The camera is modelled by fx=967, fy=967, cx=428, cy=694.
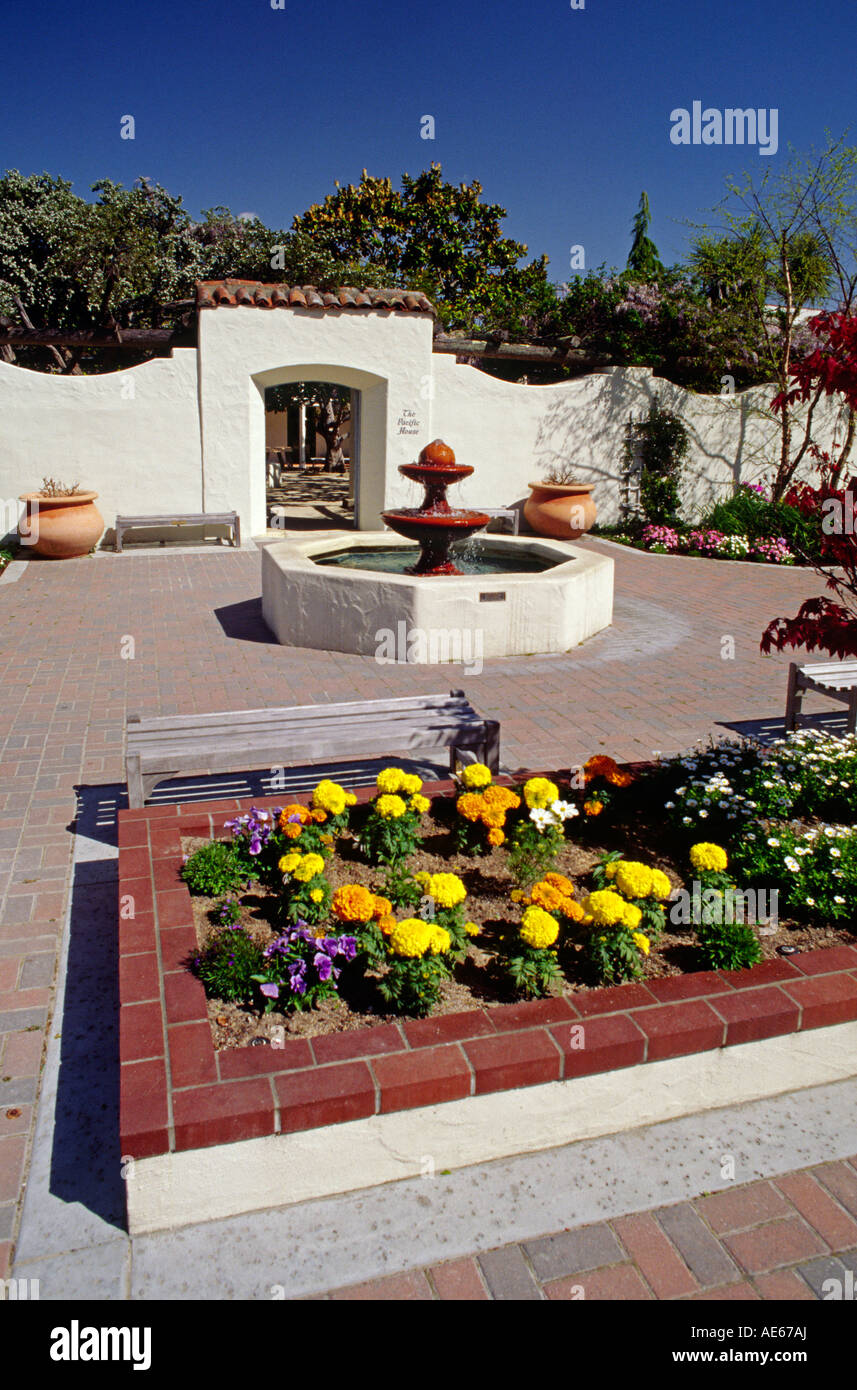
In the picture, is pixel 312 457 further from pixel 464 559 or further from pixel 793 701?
pixel 793 701

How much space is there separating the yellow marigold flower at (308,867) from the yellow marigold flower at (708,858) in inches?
59.3

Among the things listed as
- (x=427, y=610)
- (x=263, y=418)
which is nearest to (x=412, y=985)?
(x=427, y=610)

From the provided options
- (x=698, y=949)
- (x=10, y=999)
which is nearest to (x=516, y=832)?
(x=698, y=949)

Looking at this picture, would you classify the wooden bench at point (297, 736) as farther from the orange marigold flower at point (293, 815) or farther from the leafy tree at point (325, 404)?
the leafy tree at point (325, 404)

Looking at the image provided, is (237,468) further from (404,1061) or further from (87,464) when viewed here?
(404,1061)

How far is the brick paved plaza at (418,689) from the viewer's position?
8.95 ft

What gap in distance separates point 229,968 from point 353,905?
1.58ft

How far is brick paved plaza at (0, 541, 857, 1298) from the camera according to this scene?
273 cm

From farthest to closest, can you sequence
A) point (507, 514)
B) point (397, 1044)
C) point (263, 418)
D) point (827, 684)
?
point (507, 514), point (263, 418), point (827, 684), point (397, 1044)

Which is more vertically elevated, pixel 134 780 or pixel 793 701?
pixel 793 701

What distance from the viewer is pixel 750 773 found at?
4836 mm

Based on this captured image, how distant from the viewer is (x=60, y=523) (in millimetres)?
12531

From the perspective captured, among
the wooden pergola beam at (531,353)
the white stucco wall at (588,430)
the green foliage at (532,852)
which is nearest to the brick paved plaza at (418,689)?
the green foliage at (532,852)

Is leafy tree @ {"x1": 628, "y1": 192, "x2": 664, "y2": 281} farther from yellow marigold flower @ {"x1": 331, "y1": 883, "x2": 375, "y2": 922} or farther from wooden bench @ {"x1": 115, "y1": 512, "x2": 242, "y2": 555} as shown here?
yellow marigold flower @ {"x1": 331, "y1": 883, "x2": 375, "y2": 922}
